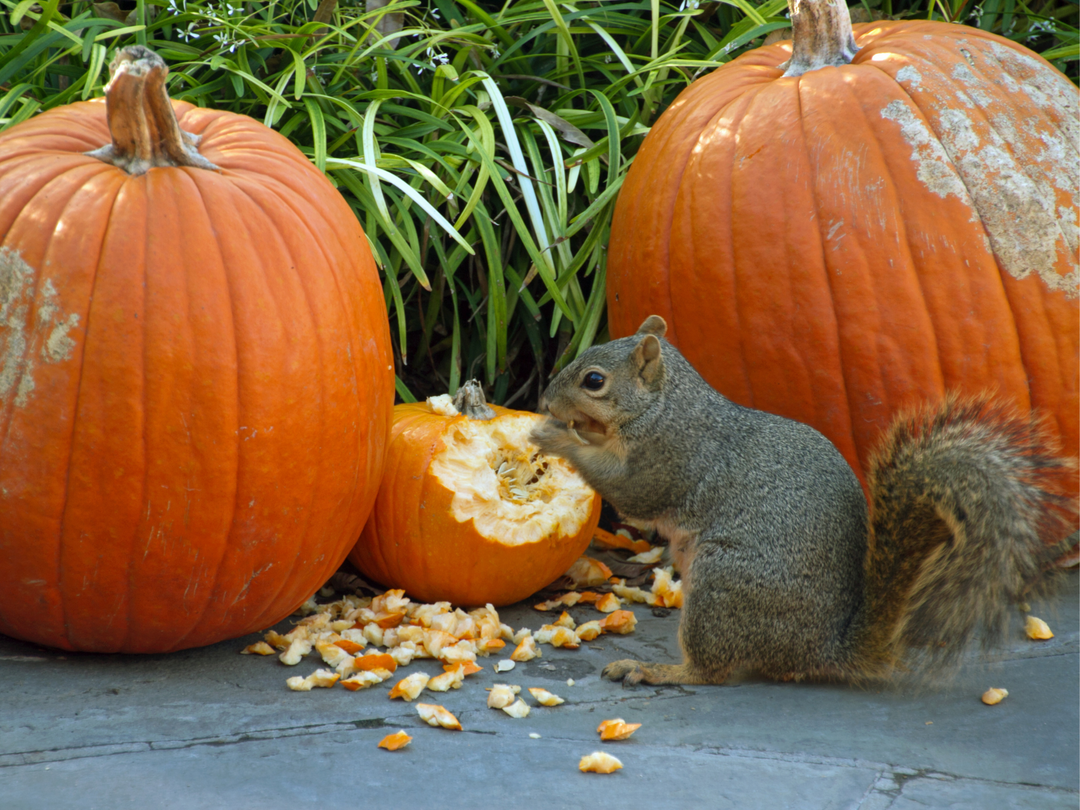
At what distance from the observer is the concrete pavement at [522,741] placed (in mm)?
1499

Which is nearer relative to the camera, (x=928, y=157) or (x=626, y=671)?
(x=626, y=671)

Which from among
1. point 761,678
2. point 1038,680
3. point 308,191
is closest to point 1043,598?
point 1038,680

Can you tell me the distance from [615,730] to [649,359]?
36.9 inches

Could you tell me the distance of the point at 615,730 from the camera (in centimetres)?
176

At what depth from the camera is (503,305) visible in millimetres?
2889

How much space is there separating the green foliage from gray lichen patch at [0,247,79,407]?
1053mm

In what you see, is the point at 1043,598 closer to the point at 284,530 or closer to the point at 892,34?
the point at 284,530

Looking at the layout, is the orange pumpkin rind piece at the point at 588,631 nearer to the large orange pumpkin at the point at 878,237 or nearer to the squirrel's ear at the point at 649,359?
the squirrel's ear at the point at 649,359

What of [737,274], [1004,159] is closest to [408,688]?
[737,274]

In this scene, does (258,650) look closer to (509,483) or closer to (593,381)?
(509,483)

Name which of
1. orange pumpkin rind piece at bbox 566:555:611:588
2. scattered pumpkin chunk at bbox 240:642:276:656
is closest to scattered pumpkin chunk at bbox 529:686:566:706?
scattered pumpkin chunk at bbox 240:642:276:656

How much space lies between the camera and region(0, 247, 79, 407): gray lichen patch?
1.80 meters

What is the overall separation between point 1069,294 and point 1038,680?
1063mm

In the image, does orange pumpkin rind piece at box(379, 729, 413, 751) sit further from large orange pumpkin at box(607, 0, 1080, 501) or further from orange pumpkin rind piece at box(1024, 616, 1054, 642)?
orange pumpkin rind piece at box(1024, 616, 1054, 642)
